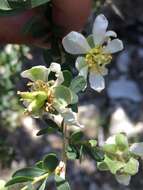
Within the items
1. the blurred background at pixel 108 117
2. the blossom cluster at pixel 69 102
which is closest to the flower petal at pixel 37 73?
the blossom cluster at pixel 69 102

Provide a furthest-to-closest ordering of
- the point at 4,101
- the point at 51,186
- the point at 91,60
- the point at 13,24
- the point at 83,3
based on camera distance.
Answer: the point at 51,186 → the point at 4,101 → the point at 13,24 → the point at 83,3 → the point at 91,60

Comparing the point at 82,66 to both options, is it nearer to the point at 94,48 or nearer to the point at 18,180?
the point at 94,48

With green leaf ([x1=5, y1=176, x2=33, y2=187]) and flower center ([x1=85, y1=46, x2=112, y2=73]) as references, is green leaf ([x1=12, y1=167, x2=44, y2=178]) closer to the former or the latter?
green leaf ([x1=5, y1=176, x2=33, y2=187])

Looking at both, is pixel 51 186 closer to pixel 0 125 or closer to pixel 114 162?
pixel 0 125

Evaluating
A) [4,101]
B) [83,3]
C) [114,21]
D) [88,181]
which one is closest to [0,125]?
[4,101]

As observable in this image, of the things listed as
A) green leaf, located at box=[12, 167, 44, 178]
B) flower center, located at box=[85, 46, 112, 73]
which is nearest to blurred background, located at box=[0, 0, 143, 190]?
flower center, located at box=[85, 46, 112, 73]

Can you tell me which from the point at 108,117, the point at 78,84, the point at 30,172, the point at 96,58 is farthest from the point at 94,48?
the point at 108,117

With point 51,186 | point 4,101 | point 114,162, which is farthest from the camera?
point 51,186
